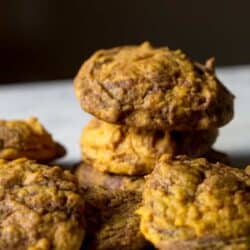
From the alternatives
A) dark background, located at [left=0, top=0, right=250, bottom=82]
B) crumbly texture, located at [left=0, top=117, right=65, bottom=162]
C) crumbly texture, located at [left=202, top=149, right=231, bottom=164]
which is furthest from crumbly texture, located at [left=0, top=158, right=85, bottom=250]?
dark background, located at [left=0, top=0, right=250, bottom=82]

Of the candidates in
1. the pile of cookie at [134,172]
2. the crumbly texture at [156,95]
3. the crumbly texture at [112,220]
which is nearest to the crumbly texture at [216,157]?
the pile of cookie at [134,172]

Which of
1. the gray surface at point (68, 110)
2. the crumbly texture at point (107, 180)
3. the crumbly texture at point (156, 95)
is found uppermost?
the crumbly texture at point (156, 95)

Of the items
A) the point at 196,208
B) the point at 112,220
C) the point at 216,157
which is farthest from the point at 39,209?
the point at 216,157

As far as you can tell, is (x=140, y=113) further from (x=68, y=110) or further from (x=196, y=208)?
(x=68, y=110)

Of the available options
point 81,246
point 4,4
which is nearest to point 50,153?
point 81,246

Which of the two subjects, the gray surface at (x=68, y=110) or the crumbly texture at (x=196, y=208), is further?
the gray surface at (x=68, y=110)

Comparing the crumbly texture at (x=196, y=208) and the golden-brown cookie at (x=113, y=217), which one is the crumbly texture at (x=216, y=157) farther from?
the crumbly texture at (x=196, y=208)
